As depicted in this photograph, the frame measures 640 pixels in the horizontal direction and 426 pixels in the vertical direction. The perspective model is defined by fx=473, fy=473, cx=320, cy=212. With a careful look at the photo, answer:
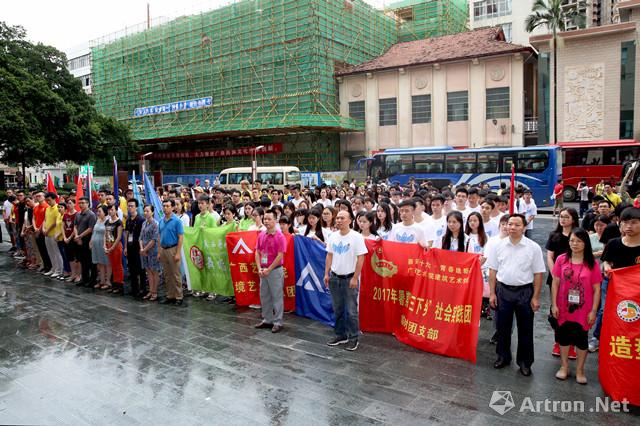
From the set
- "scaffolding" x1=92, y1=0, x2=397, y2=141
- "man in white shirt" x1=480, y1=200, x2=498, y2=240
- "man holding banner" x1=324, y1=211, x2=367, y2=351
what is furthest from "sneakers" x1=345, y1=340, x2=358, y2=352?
"scaffolding" x1=92, y1=0, x2=397, y2=141

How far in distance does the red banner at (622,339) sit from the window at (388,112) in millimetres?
29620

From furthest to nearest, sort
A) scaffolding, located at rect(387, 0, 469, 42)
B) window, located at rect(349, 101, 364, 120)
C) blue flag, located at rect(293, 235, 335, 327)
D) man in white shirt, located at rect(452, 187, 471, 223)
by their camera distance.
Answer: scaffolding, located at rect(387, 0, 469, 42) < window, located at rect(349, 101, 364, 120) < man in white shirt, located at rect(452, 187, 471, 223) < blue flag, located at rect(293, 235, 335, 327)

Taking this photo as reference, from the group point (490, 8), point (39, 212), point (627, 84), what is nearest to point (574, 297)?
point (39, 212)

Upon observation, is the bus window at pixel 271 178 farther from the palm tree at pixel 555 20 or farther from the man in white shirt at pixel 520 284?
the man in white shirt at pixel 520 284

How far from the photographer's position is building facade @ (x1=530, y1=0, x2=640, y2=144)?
88.8 ft

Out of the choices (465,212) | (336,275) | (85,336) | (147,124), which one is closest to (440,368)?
(336,275)

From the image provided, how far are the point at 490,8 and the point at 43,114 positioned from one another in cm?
3690

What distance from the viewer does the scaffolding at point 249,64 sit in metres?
32.2

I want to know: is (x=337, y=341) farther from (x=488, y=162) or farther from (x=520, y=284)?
(x=488, y=162)

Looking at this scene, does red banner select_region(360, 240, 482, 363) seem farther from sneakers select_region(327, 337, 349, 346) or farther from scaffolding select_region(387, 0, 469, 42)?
scaffolding select_region(387, 0, 469, 42)

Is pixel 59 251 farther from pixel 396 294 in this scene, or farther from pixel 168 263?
pixel 396 294

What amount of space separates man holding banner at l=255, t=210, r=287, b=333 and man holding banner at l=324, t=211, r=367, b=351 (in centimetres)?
85

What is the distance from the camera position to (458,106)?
102 ft

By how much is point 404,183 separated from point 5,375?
20808 mm
